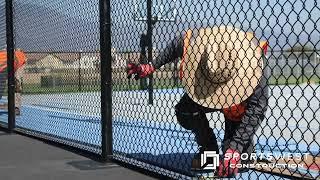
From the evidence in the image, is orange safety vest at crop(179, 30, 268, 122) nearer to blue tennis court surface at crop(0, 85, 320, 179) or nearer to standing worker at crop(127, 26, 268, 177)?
standing worker at crop(127, 26, 268, 177)

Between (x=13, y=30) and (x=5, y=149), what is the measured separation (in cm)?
254

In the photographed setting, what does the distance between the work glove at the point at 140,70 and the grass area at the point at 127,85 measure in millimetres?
782

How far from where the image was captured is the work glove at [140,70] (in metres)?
5.19

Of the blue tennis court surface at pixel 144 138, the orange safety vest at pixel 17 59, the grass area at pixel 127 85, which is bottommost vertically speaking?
the blue tennis court surface at pixel 144 138

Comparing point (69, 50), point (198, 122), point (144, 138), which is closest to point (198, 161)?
point (198, 122)

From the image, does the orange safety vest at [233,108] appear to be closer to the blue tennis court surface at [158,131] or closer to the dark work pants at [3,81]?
the blue tennis court surface at [158,131]

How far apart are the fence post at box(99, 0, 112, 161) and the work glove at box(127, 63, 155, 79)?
95 cm

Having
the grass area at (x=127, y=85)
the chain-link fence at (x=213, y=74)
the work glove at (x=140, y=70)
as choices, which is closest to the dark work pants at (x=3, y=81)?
the grass area at (x=127, y=85)

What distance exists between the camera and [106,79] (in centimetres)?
617

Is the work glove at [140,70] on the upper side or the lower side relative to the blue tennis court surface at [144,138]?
upper

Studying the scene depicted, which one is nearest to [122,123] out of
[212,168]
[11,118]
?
[11,118]

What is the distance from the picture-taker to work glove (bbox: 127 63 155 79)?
17.0 ft

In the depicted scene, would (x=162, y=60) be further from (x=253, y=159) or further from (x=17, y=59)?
(x=17, y=59)

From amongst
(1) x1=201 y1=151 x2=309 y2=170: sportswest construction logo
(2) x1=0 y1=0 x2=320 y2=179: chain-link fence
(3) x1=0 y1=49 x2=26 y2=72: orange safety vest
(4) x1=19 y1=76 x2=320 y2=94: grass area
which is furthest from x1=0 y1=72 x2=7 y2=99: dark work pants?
(1) x1=201 y1=151 x2=309 y2=170: sportswest construction logo
